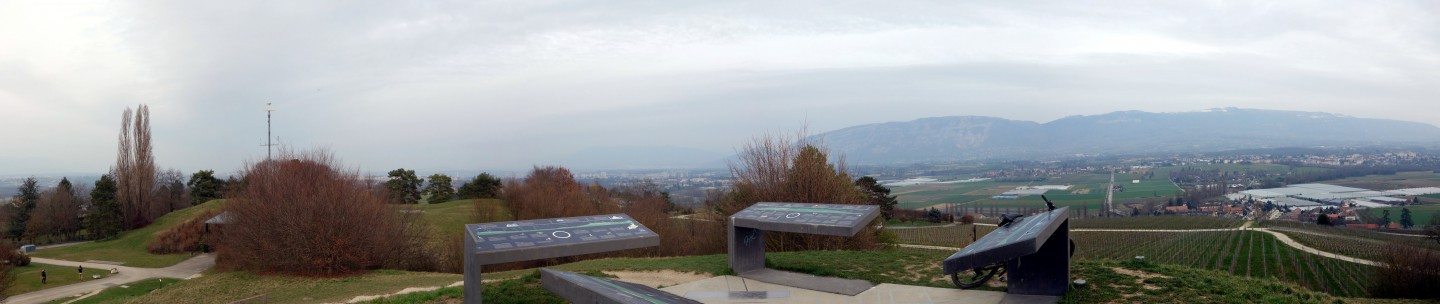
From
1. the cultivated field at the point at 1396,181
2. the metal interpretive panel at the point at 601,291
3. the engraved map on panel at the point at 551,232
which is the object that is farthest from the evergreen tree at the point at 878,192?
the cultivated field at the point at 1396,181

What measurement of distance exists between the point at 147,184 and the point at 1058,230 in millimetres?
64523

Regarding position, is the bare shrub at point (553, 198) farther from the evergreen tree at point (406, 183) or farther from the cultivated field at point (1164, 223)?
the cultivated field at point (1164, 223)

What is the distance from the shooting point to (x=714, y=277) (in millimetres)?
15453

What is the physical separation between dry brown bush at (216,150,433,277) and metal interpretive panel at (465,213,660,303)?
51.5ft

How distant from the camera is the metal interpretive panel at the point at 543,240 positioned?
1052 centimetres

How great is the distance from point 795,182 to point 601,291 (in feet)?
63.7

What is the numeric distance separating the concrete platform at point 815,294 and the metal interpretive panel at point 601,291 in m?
3.86

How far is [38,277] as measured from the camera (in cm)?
3334

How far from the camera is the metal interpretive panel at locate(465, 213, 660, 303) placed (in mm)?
10516

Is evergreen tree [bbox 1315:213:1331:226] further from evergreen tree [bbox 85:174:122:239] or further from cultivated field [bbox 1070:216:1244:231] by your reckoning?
evergreen tree [bbox 85:174:122:239]

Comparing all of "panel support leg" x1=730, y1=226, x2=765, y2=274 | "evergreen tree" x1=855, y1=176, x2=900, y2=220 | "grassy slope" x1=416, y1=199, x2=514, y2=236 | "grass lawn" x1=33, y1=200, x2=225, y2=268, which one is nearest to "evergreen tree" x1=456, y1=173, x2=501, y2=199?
"grassy slope" x1=416, y1=199, x2=514, y2=236

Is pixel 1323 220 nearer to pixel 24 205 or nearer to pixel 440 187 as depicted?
pixel 440 187

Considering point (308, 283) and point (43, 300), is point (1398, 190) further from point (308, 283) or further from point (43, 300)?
point (43, 300)

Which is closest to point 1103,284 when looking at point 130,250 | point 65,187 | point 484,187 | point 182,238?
point 182,238
